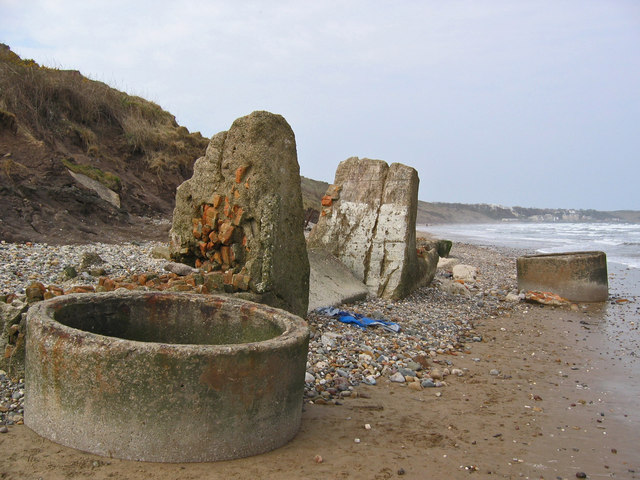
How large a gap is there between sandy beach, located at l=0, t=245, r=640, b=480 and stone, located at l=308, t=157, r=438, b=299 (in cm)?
264

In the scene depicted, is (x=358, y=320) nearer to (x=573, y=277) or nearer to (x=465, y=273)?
(x=573, y=277)

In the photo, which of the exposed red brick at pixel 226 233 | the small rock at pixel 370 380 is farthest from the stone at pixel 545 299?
the exposed red brick at pixel 226 233

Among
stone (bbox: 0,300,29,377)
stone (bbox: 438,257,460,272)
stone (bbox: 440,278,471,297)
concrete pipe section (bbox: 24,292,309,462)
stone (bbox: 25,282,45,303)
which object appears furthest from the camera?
stone (bbox: 438,257,460,272)

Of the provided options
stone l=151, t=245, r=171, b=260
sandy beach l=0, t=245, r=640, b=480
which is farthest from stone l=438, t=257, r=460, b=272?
stone l=151, t=245, r=171, b=260

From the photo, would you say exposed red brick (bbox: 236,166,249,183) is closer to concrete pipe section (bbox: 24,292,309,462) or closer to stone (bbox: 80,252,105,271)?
stone (bbox: 80,252,105,271)

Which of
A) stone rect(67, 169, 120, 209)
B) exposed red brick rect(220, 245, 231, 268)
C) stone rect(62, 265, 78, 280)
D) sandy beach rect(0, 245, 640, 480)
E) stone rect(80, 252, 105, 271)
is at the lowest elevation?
sandy beach rect(0, 245, 640, 480)

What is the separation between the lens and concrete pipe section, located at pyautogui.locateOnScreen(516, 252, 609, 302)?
404 inches

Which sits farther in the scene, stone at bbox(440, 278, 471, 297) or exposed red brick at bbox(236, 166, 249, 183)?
stone at bbox(440, 278, 471, 297)

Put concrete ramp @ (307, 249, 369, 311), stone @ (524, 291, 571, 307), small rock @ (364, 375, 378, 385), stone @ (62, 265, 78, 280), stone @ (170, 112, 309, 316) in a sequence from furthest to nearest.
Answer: stone @ (524, 291, 571, 307), concrete ramp @ (307, 249, 369, 311), stone @ (62, 265, 78, 280), stone @ (170, 112, 309, 316), small rock @ (364, 375, 378, 385)

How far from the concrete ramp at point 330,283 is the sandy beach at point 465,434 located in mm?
1916

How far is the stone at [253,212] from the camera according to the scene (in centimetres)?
553

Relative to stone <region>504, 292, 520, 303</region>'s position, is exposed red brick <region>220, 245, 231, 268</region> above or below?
above

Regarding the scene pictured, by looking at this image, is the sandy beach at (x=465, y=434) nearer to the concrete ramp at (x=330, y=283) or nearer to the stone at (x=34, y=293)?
the stone at (x=34, y=293)

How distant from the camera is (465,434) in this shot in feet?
12.9
